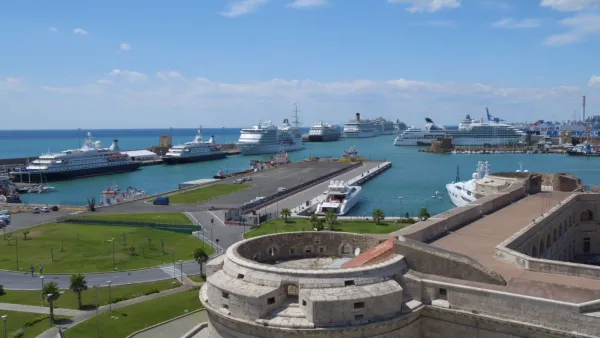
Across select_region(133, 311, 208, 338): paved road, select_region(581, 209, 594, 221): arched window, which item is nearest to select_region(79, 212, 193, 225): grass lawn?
select_region(133, 311, 208, 338): paved road

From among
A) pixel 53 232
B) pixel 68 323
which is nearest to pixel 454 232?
pixel 68 323

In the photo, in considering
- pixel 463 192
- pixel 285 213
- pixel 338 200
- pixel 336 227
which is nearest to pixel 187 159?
pixel 338 200

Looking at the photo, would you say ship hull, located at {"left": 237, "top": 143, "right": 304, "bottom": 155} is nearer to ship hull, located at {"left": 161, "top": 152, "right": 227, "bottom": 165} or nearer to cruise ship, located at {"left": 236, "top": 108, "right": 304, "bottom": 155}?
cruise ship, located at {"left": 236, "top": 108, "right": 304, "bottom": 155}

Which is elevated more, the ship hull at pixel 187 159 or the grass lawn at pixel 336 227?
the ship hull at pixel 187 159

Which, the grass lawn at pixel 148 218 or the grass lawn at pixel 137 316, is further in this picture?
the grass lawn at pixel 148 218

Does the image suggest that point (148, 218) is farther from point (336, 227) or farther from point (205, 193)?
point (336, 227)

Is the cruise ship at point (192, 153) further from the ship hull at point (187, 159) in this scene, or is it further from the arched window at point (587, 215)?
the arched window at point (587, 215)

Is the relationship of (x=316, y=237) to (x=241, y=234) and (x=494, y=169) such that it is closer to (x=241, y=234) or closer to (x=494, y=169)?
(x=241, y=234)

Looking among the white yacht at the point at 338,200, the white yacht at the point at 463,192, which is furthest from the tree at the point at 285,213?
the white yacht at the point at 463,192
